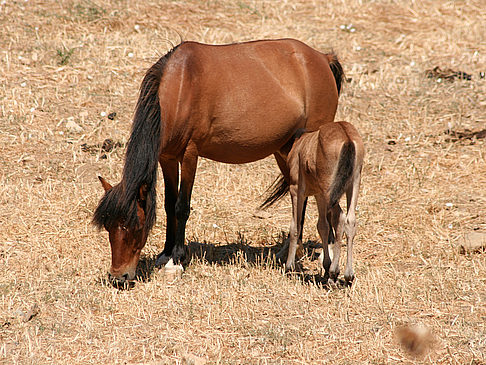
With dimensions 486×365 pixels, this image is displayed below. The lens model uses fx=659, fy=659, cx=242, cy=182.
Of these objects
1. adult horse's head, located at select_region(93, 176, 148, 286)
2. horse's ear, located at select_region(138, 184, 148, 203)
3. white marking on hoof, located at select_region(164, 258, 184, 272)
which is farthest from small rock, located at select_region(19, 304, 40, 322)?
white marking on hoof, located at select_region(164, 258, 184, 272)

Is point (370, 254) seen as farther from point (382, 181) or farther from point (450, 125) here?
point (450, 125)

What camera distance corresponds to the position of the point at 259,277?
6148 millimetres

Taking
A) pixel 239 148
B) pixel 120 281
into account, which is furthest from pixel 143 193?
pixel 239 148

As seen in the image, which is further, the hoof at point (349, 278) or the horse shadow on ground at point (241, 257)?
the horse shadow on ground at point (241, 257)

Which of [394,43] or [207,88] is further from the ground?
[207,88]

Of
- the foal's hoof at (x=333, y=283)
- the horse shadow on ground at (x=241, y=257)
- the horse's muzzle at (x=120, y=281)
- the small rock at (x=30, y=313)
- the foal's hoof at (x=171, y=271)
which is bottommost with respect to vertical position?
the horse shadow on ground at (x=241, y=257)

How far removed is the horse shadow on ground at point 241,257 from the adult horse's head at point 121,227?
0.31m

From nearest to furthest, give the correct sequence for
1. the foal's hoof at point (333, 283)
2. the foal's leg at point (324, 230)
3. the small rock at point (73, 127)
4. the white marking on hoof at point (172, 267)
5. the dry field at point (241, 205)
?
1. the dry field at point (241, 205)
2. the foal's hoof at point (333, 283)
3. the foal's leg at point (324, 230)
4. the white marking on hoof at point (172, 267)
5. the small rock at point (73, 127)

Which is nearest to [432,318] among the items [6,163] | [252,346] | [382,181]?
[252,346]

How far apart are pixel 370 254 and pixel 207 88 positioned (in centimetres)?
238

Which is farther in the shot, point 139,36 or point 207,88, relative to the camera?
point 139,36

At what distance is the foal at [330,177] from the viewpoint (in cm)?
541

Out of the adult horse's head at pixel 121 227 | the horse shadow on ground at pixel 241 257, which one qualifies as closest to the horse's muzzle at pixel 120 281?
the adult horse's head at pixel 121 227

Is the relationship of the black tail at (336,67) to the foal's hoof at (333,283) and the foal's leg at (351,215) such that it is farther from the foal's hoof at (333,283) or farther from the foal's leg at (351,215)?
the foal's hoof at (333,283)
